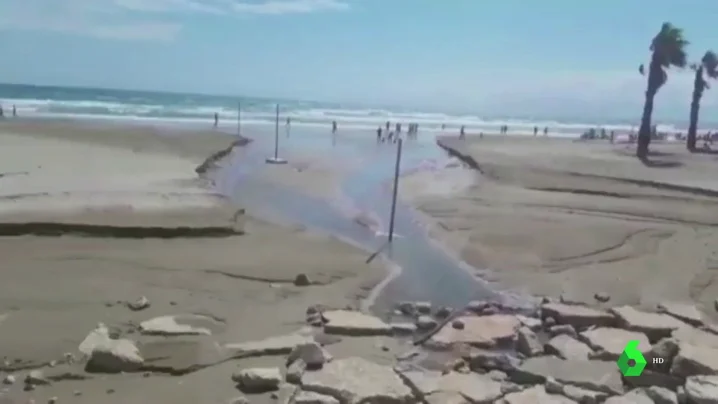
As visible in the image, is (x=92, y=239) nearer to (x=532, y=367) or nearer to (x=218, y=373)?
(x=218, y=373)

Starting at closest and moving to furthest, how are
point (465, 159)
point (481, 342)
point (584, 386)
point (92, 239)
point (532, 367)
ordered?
point (584, 386) → point (532, 367) → point (481, 342) → point (92, 239) → point (465, 159)

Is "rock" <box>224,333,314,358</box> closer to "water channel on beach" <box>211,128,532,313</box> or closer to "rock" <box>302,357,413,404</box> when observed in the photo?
"rock" <box>302,357,413,404</box>

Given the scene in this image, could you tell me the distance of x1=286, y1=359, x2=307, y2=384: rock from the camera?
613 centimetres

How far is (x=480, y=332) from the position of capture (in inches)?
305

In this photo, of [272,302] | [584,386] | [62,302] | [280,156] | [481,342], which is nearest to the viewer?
[584,386]

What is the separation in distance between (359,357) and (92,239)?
616cm

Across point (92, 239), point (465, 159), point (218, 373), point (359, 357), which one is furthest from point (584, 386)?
point (465, 159)

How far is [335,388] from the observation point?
5836 millimetres

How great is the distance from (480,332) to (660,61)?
36658 mm

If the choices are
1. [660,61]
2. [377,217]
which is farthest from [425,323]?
[660,61]

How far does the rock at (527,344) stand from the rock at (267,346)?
2255 mm

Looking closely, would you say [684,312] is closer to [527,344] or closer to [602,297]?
[602,297]

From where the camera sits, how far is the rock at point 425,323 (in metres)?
8.12

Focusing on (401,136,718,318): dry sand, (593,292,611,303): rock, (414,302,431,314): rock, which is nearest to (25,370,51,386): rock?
(414,302,431,314): rock
